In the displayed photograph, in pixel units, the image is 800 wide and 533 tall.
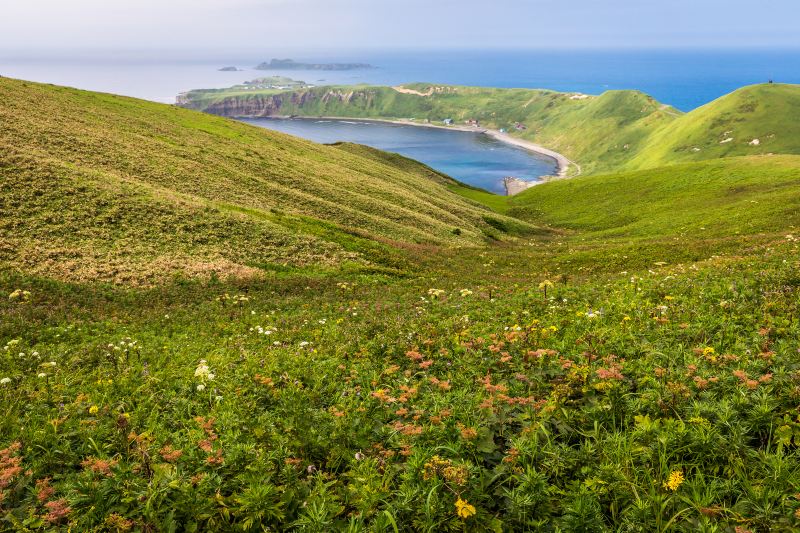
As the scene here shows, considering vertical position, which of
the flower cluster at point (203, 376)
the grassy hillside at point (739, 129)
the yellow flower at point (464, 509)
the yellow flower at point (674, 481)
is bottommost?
the flower cluster at point (203, 376)

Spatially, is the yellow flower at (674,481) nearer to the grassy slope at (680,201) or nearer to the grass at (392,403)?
the grass at (392,403)

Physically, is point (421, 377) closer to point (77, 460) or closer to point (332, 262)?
point (77, 460)

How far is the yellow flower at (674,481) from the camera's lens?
16.2ft

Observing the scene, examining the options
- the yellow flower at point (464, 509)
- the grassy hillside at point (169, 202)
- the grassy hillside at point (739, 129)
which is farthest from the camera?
the grassy hillside at point (739, 129)

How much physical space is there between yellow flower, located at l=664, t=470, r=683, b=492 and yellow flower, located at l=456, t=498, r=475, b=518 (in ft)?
7.96

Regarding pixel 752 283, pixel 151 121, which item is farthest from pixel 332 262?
pixel 151 121

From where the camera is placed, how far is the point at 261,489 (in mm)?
5285

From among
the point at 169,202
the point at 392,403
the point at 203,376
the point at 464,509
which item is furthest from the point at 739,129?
the point at 464,509

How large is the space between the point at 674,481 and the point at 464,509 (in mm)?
2592

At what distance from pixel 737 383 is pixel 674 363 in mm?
1321

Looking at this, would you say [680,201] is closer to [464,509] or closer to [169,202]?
[169,202]

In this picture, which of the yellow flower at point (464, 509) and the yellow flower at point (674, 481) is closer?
the yellow flower at point (464, 509)

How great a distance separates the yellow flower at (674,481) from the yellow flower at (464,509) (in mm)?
2426

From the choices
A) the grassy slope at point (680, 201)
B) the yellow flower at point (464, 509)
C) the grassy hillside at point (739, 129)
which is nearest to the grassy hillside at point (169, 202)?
the grassy slope at point (680, 201)
